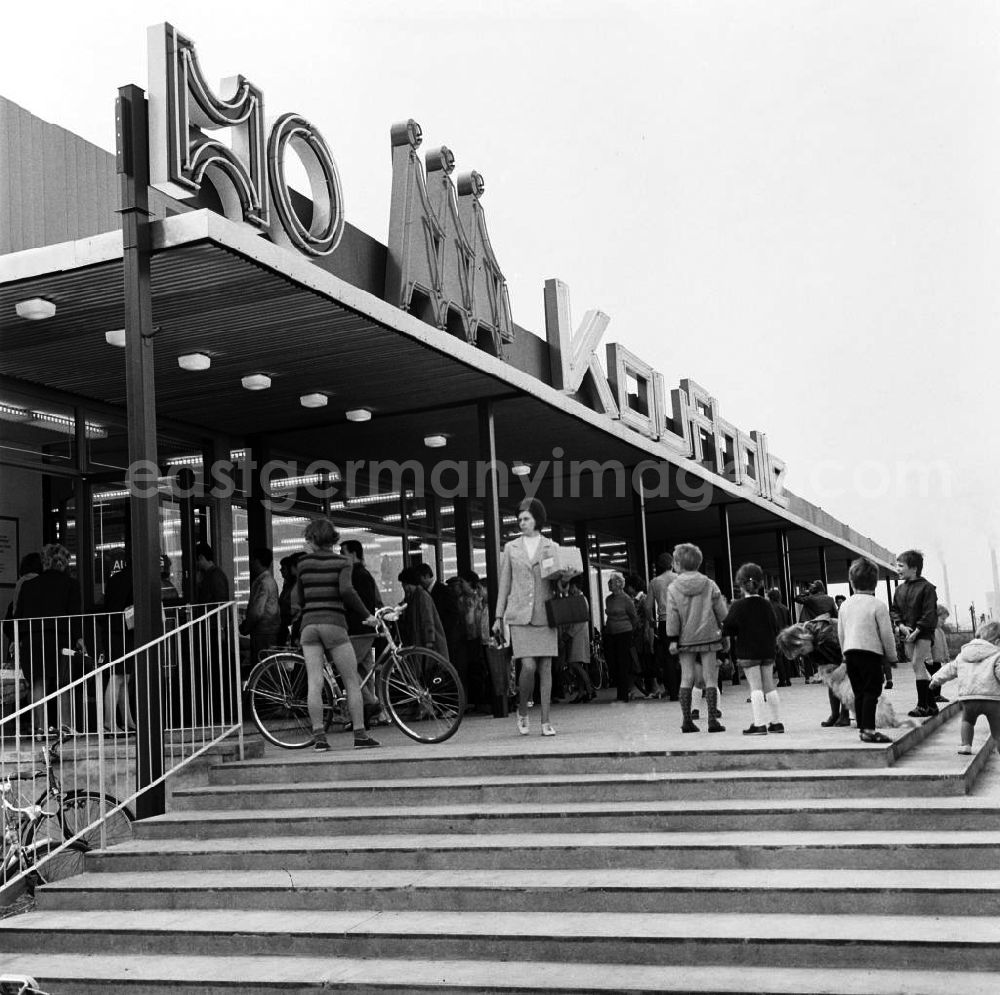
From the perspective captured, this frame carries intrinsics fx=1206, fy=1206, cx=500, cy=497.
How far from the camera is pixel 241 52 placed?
13.7 meters

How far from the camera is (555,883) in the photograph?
6117 millimetres

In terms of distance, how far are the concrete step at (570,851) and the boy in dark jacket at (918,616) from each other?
4462 millimetres

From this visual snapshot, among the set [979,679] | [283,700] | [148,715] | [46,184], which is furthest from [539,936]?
[46,184]

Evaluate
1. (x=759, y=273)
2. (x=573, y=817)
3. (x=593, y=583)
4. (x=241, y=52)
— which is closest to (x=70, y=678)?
(x=573, y=817)

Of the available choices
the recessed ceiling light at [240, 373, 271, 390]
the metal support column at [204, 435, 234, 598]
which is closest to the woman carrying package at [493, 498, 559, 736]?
the recessed ceiling light at [240, 373, 271, 390]

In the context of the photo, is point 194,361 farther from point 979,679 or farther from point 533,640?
point 979,679

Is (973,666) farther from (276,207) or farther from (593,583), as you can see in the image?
(593,583)

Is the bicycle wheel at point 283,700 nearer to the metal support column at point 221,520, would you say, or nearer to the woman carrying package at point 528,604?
the woman carrying package at point 528,604

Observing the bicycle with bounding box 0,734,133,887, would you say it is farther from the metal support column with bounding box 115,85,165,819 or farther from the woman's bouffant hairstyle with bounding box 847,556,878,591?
the woman's bouffant hairstyle with bounding box 847,556,878,591

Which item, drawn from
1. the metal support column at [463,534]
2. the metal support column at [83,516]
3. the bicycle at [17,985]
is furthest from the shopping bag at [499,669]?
the bicycle at [17,985]

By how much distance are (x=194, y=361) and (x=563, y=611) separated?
3860 mm

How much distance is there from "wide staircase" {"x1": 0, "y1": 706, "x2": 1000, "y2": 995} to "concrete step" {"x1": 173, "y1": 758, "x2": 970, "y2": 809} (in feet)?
0.04

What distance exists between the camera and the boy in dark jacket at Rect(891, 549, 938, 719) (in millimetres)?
10438

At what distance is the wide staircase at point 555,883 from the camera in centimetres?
→ 529
